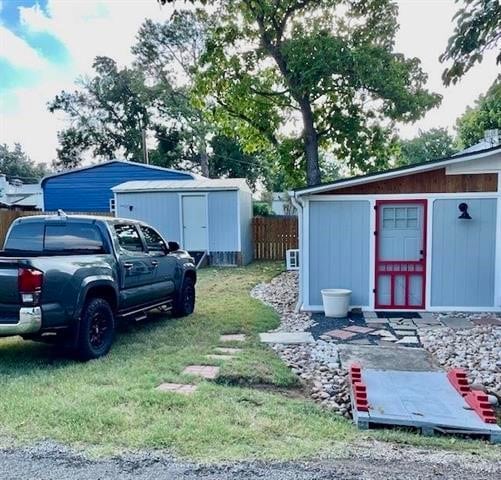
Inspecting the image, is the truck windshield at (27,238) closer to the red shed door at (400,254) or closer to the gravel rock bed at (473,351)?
the gravel rock bed at (473,351)

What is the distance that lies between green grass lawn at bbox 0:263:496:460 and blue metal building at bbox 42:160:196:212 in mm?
13805

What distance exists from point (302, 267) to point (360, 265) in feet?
3.34

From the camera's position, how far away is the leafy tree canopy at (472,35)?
4070mm

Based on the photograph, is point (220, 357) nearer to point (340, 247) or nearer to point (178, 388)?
point (178, 388)

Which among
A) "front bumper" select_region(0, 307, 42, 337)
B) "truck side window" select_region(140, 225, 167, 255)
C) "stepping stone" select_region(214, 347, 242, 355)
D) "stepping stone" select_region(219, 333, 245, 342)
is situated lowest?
"stepping stone" select_region(219, 333, 245, 342)

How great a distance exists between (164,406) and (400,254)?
18.2 feet

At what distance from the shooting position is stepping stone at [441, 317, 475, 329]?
22.6 ft

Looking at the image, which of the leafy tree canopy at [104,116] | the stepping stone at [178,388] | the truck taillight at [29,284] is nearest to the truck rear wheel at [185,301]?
the truck taillight at [29,284]

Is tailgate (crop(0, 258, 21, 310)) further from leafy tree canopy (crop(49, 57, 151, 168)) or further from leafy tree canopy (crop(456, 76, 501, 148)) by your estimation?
leafy tree canopy (crop(49, 57, 151, 168))

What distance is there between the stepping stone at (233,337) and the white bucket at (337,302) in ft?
6.23

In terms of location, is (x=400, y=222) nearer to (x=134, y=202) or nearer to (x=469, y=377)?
(x=469, y=377)

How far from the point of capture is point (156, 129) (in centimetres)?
2977

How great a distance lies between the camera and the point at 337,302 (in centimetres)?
761

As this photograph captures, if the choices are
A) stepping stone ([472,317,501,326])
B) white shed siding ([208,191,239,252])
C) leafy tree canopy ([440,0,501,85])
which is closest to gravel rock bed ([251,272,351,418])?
stepping stone ([472,317,501,326])
